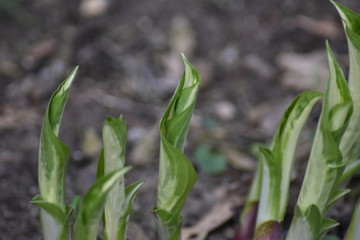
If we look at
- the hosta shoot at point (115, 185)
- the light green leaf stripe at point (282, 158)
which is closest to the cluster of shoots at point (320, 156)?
the light green leaf stripe at point (282, 158)

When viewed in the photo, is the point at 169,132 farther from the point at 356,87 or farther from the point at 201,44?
the point at 201,44

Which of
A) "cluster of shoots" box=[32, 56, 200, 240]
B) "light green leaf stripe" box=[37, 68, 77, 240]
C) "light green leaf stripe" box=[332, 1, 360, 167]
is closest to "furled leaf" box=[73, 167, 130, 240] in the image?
"cluster of shoots" box=[32, 56, 200, 240]

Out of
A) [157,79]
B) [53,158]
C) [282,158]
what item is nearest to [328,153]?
[282,158]

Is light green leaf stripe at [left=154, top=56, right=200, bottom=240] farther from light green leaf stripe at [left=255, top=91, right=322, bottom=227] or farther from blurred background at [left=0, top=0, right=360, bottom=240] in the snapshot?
blurred background at [left=0, top=0, right=360, bottom=240]

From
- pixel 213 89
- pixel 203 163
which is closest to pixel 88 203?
pixel 203 163

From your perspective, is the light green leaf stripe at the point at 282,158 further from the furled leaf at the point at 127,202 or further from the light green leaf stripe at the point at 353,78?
the furled leaf at the point at 127,202
